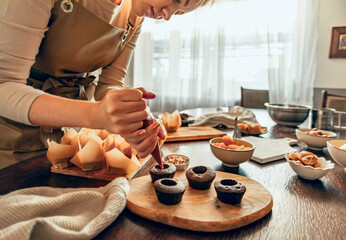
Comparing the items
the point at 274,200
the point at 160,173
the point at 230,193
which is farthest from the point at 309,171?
the point at 160,173

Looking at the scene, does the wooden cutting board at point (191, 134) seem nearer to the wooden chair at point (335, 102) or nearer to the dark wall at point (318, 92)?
the wooden chair at point (335, 102)

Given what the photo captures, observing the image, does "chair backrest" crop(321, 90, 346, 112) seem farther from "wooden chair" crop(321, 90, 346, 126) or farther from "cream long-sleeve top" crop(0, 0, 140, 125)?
"cream long-sleeve top" crop(0, 0, 140, 125)

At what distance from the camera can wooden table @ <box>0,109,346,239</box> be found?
1.81ft

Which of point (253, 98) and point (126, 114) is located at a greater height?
point (126, 114)

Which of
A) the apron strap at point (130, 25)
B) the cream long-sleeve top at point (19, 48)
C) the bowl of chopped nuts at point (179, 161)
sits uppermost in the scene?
the apron strap at point (130, 25)

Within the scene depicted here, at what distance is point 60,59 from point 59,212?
2.34ft

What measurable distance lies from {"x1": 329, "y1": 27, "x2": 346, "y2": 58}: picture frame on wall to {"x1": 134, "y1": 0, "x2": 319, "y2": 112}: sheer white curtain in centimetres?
23

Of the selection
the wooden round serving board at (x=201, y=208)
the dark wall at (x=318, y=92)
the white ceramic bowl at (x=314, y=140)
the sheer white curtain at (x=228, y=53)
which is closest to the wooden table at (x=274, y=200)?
the wooden round serving board at (x=201, y=208)

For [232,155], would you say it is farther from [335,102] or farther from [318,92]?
[318,92]

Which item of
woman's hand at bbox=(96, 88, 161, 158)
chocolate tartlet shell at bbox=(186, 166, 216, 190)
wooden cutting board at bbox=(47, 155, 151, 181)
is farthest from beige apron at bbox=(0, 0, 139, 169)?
chocolate tartlet shell at bbox=(186, 166, 216, 190)

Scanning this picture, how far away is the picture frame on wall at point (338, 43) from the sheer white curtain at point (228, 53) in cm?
23

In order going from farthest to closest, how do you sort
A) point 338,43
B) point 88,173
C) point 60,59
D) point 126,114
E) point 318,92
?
point 318,92 → point 338,43 → point 60,59 → point 88,173 → point 126,114

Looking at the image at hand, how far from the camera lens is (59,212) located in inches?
22.4

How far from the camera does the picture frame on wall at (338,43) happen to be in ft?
10.5
